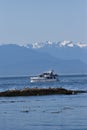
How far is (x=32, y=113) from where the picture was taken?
46844 mm

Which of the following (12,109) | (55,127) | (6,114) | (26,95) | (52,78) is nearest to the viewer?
(55,127)

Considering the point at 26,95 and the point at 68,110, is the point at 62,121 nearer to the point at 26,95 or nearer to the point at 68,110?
the point at 68,110

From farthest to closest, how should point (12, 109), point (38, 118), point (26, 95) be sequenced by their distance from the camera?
point (26, 95), point (12, 109), point (38, 118)

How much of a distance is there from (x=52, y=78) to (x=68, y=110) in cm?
12272

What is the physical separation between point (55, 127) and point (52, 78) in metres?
134

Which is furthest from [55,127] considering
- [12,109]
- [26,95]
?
[26,95]

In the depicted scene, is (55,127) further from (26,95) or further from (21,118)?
(26,95)

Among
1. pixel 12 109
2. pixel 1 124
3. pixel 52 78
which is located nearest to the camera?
pixel 1 124

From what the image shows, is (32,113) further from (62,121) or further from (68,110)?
(62,121)

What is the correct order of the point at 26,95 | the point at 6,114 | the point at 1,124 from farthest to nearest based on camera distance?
the point at 26,95, the point at 6,114, the point at 1,124

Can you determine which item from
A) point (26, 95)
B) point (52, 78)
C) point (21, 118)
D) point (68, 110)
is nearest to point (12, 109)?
point (68, 110)

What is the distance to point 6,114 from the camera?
4672 centimetres

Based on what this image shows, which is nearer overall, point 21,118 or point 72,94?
point 21,118

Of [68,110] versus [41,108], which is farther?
[41,108]
